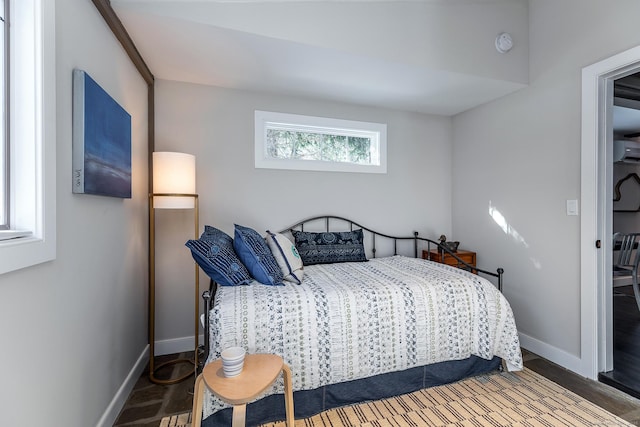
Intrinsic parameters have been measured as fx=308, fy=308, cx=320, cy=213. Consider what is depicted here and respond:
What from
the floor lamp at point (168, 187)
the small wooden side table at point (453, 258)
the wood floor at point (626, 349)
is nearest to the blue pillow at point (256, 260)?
the floor lamp at point (168, 187)

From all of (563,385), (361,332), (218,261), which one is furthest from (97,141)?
(563,385)

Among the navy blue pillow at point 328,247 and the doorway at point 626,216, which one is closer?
the doorway at point 626,216

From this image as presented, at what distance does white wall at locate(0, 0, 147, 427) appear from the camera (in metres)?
1.02

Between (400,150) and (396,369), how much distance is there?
89.1 inches

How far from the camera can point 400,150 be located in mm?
3396

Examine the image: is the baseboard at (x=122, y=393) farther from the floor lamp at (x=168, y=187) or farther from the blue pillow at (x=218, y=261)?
the blue pillow at (x=218, y=261)

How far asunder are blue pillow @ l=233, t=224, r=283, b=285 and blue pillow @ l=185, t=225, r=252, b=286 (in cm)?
5

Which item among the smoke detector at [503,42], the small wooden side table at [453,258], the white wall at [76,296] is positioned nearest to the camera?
the white wall at [76,296]

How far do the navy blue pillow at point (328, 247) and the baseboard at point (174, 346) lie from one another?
1.21 meters

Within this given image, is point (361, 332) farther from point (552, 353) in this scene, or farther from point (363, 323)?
Result: point (552, 353)

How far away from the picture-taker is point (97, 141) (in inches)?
58.8

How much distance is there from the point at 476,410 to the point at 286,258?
58.5 inches

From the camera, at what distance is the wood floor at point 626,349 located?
81.2 inches

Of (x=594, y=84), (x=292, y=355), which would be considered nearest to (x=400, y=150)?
(x=594, y=84)
